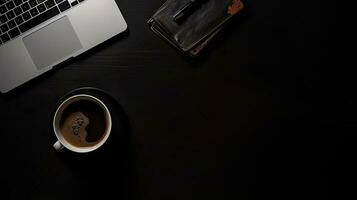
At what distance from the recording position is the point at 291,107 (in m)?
0.77

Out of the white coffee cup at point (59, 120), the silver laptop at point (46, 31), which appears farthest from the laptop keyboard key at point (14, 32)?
the white coffee cup at point (59, 120)

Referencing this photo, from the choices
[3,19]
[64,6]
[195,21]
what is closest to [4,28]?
[3,19]

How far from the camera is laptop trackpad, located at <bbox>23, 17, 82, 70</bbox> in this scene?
815mm

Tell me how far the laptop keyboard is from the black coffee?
7.5 inches

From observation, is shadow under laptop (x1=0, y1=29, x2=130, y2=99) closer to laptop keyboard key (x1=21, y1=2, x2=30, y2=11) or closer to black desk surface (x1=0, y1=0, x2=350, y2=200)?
black desk surface (x1=0, y1=0, x2=350, y2=200)

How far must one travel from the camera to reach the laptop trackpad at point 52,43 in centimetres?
81

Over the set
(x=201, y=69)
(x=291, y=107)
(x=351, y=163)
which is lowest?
(x=351, y=163)

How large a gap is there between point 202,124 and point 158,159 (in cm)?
10

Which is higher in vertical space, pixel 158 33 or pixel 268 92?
pixel 158 33

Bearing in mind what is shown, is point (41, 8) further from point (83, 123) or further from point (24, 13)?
point (83, 123)

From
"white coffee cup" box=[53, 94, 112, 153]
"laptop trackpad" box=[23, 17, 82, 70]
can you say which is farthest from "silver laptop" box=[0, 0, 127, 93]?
"white coffee cup" box=[53, 94, 112, 153]

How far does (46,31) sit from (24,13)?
0.05 metres

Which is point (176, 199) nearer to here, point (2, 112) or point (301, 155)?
point (301, 155)

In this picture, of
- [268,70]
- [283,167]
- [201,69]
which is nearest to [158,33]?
[201,69]
